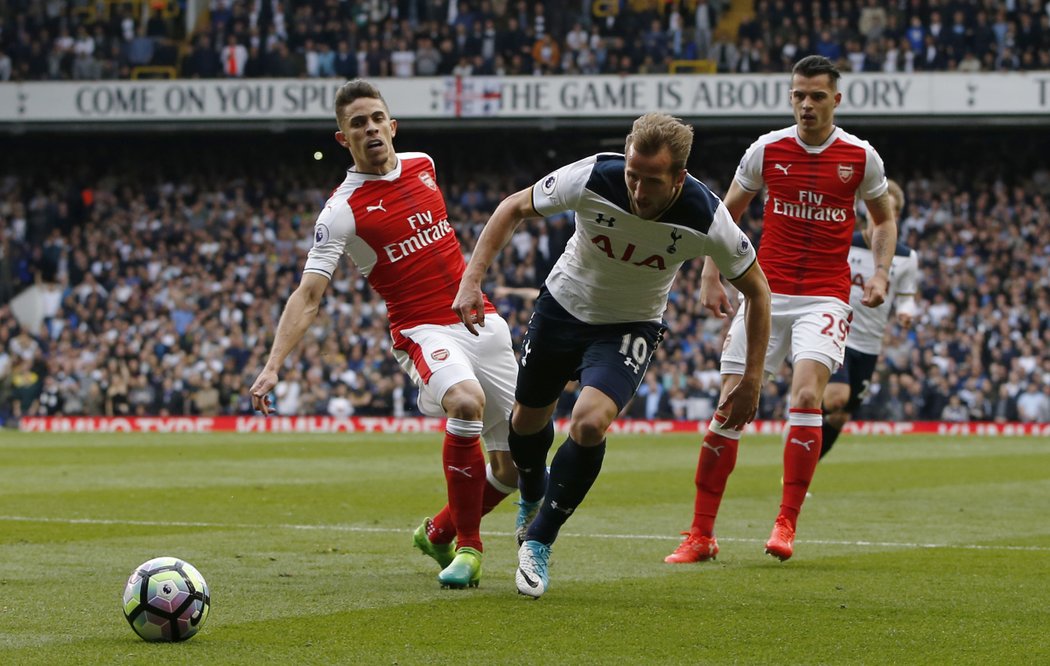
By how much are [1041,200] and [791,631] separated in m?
27.6

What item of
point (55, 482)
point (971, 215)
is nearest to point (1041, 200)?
point (971, 215)

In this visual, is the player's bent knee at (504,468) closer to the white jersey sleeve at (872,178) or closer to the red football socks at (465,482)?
the red football socks at (465,482)

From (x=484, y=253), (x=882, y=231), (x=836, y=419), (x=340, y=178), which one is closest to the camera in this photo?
(x=484, y=253)

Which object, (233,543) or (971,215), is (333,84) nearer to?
(971,215)

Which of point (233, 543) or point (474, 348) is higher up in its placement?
point (474, 348)

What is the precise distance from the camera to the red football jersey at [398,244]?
7.46 metres

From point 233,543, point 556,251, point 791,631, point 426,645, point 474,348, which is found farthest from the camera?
point 556,251

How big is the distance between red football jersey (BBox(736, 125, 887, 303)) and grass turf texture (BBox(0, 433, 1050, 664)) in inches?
61.0

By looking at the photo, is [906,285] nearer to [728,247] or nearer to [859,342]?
[859,342]

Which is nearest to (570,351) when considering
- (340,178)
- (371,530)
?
(371,530)

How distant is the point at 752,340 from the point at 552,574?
5.59ft

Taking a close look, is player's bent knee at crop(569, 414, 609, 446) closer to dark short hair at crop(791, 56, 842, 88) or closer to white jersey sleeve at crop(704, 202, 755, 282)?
white jersey sleeve at crop(704, 202, 755, 282)

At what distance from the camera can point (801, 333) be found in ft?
28.2

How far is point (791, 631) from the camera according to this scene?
18.8 feet
